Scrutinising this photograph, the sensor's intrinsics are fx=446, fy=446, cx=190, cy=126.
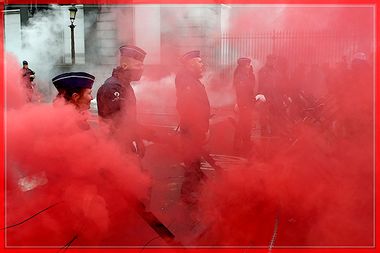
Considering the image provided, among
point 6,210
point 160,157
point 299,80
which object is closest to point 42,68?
point 160,157

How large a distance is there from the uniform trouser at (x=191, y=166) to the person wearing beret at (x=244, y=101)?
189 cm

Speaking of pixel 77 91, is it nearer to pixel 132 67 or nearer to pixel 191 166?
pixel 132 67

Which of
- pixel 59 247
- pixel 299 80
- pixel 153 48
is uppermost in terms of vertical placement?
pixel 153 48

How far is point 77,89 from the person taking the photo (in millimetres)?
3412

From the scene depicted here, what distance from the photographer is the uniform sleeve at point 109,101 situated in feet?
11.1

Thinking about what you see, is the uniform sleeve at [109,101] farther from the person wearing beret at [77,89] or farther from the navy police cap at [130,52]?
the navy police cap at [130,52]

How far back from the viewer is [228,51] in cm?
834

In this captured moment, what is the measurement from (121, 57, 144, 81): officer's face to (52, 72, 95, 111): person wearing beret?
32cm

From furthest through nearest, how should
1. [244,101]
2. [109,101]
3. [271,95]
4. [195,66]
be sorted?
[271,95], [244,101], [195,66], [109,101]

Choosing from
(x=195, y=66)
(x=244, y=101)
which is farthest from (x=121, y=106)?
(x=244, y=101)

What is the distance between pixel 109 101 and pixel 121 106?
10 cm

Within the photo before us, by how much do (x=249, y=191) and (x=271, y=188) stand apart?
0.68 feet

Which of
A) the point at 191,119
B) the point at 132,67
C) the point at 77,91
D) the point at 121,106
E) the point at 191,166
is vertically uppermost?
the point at 132,67

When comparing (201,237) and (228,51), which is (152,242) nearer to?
(201,237)
